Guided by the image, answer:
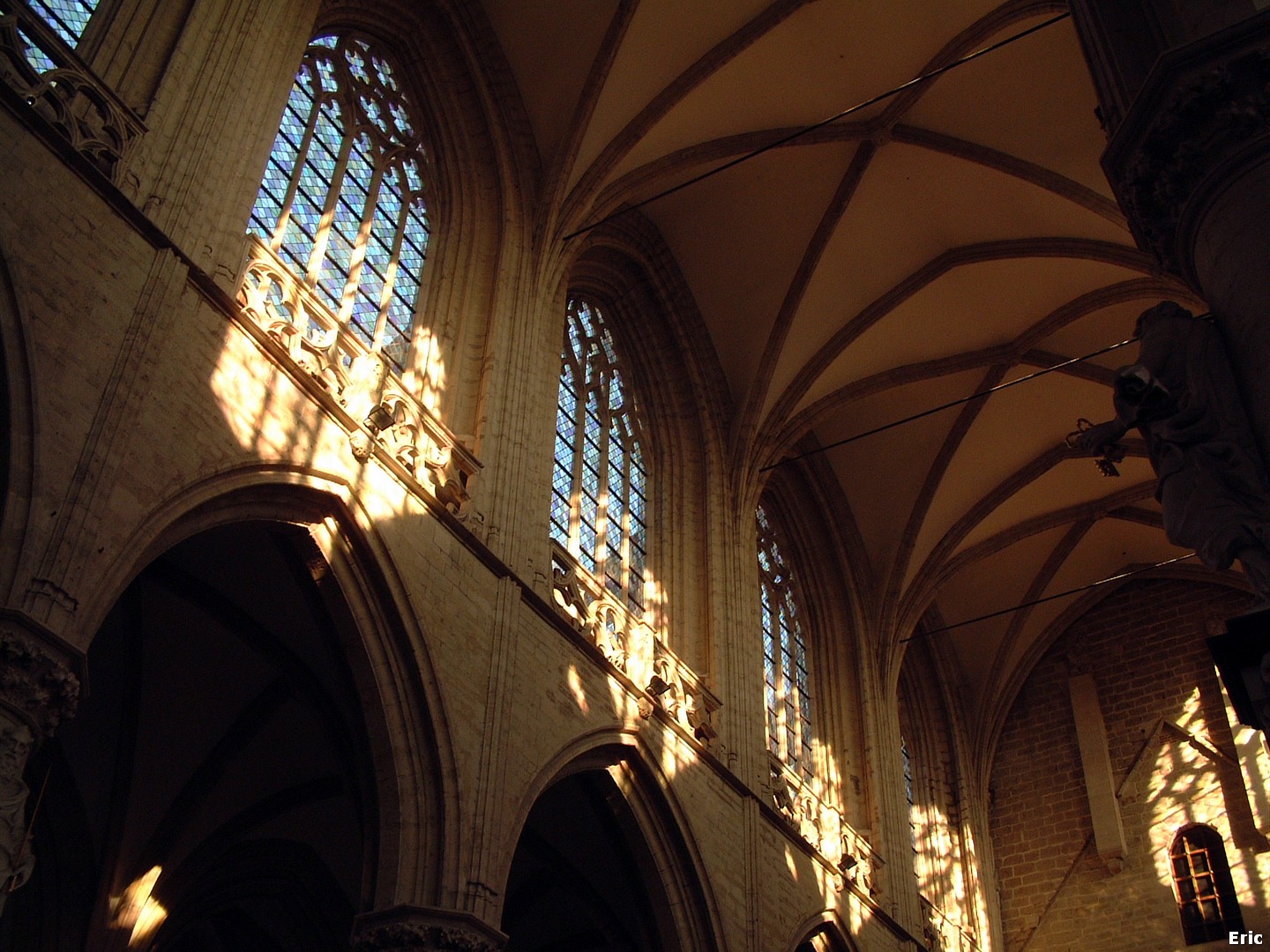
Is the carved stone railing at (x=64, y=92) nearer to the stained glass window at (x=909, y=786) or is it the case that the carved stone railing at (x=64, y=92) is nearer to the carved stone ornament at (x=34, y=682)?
the carved stone ornament at (x=34, y=682)

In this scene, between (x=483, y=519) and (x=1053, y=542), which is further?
(x=1053, y=542)

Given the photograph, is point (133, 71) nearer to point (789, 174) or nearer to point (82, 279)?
point (82, 279)

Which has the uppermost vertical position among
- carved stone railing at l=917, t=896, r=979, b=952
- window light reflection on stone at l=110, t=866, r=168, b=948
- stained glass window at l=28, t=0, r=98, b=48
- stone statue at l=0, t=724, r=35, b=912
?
stained glass window at l=28, t=0, r=98, b=48

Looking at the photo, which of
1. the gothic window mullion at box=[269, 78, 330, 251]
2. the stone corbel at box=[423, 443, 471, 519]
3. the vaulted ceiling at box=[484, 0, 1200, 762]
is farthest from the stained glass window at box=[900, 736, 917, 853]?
the gothic window mullion at box=[269, 78, 330, 251]

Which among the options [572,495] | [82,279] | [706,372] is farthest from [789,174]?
[82,279]

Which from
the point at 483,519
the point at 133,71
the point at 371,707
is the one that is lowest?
the point at 371,707

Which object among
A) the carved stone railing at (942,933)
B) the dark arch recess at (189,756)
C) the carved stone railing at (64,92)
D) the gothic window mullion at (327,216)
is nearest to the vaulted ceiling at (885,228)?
the gothic window mullion at (327,216)

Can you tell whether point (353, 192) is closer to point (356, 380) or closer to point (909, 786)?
point (356, 380)

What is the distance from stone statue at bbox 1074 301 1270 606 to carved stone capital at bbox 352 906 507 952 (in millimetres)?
4801

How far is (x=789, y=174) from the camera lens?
47.3ft

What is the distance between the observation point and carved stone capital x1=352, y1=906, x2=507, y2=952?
7629 millimetres

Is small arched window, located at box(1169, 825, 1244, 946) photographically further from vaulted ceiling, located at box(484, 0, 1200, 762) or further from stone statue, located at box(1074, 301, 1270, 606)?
stone statue, located at box(1074, 301, 1270, 606)

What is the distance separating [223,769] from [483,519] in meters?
3.27

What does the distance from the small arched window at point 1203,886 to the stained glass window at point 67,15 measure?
15375 millimetres
